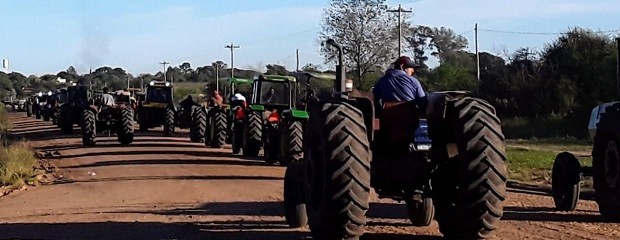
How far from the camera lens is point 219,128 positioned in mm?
27719

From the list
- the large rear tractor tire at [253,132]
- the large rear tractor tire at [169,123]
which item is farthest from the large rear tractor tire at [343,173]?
the large rear tractor tire at [169,123]

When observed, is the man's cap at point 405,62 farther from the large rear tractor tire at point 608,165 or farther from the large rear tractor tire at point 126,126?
the large rear tractor tire at point 126,126

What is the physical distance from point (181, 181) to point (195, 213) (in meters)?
5.03

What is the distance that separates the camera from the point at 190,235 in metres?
11.1

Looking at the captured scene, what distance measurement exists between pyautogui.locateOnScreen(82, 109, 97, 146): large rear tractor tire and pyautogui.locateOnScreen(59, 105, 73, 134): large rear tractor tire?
7669 millimetres

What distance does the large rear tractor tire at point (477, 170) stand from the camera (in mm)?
8836

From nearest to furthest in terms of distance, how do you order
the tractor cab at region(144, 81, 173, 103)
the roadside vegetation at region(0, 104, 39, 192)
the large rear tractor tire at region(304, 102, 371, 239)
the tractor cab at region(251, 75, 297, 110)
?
the large rear tractor tire at region(304, 102, 371, 239), the roadside vegetation at region(0, 104, 39, 192), the tractor cab at region(251, 75, 297, 110), the tractor cab at region(144, 81, 173, 103)

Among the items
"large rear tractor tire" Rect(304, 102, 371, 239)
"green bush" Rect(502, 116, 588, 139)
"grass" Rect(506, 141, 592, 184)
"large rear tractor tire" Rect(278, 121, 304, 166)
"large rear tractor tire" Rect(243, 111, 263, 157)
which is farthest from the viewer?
"green bush" Rect(502, 116, 588, 139)

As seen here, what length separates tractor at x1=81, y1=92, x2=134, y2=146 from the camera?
29109 millimetres

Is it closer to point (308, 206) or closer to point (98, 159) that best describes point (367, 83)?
point (98, 159)

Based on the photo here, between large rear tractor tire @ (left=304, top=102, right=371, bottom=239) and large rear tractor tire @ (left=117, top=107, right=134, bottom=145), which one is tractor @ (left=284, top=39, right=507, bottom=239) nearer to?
large rear tractor tire @ (left=304, top=102, right=371, bottom=239)

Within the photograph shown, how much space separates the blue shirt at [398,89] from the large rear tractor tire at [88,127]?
20.2m

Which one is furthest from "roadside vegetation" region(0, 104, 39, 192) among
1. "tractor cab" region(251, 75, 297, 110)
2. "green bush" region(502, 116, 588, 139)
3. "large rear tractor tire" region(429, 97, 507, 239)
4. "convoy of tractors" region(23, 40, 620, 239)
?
"green bush" region(502, 116, 588, 139)

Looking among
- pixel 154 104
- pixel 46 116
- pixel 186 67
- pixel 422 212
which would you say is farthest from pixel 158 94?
pixel 186 67
